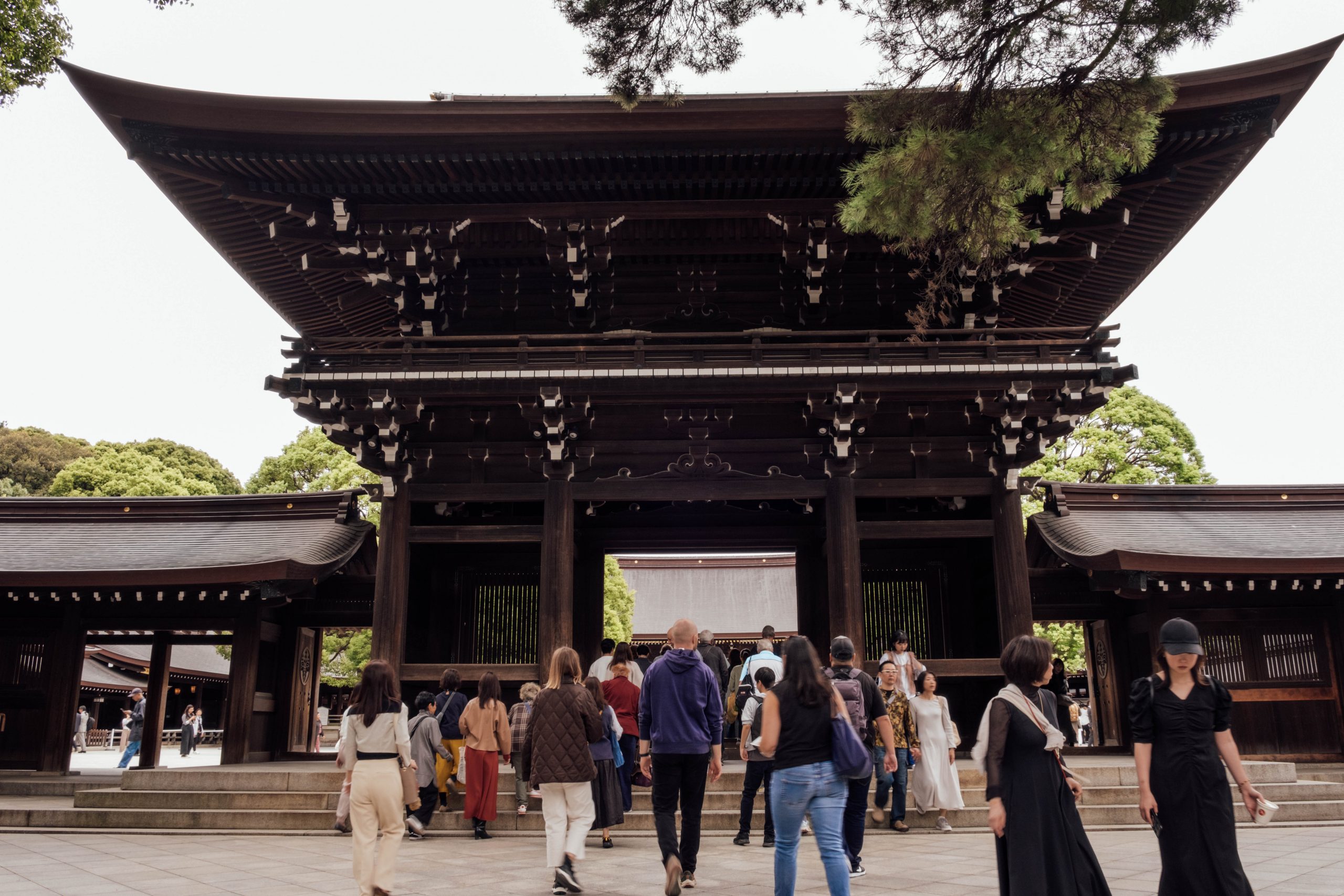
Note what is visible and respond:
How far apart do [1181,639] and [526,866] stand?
491 centimetres

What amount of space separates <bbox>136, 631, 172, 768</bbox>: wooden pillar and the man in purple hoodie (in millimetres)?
12143

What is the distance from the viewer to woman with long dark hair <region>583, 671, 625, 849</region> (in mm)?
7320

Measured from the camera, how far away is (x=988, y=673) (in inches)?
443

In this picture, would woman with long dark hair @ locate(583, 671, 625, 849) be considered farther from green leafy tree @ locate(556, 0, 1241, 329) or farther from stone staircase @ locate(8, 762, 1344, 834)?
green leafy tree @ locate(556, 0, 1241, 329)

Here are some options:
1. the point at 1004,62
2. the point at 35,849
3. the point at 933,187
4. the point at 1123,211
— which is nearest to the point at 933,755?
the point at 933,187

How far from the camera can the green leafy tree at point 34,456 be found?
47531 mm

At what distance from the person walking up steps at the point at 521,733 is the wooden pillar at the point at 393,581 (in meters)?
2.35

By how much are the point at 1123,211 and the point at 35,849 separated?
12.8 m

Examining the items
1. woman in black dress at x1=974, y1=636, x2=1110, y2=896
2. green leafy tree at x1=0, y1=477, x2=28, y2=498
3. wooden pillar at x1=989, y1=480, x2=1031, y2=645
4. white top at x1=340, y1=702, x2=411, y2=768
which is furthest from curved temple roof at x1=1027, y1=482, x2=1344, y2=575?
green leafy tree at x1=0, y1=477, x2=28, y2=498

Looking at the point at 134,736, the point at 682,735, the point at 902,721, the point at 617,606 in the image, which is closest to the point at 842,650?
the point at 682,735

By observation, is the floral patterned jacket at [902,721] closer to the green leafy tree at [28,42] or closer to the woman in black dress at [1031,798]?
the woman in black dress at [1031,798]

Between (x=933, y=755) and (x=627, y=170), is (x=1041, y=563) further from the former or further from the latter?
(x=627, y=170)

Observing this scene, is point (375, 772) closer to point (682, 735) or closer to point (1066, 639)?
point (682, 735)

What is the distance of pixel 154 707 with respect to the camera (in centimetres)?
1570
